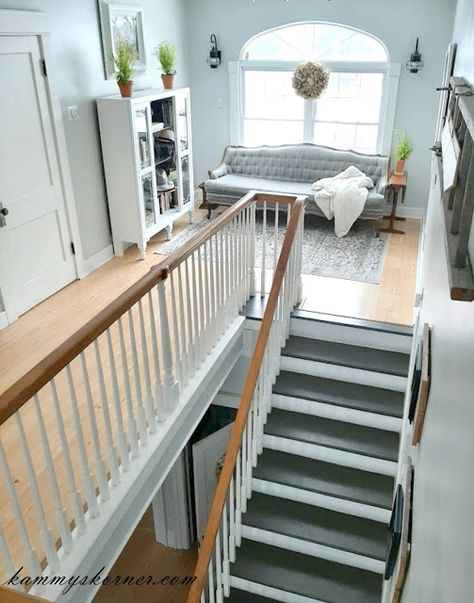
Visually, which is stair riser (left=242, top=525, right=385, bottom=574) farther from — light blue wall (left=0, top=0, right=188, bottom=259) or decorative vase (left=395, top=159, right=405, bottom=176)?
decorative vase (left=395, top=159, right=405, bottom=176)

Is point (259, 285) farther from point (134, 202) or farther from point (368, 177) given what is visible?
point (368, 177)

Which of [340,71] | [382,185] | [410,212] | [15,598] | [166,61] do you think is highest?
[166,61]

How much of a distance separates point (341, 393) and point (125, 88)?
3.39 m

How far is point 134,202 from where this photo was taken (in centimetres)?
513

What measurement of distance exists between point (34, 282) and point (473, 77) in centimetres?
366

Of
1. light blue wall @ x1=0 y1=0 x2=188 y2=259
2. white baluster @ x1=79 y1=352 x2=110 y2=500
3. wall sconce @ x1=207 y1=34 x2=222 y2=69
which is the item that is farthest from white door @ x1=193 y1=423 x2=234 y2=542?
wall sconce @ x1=207 y1=34 x2=222 y2=69

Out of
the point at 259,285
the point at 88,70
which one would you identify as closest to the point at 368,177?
the point at 259,285

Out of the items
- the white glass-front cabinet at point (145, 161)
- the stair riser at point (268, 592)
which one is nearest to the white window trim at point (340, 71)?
the white glass-front cabinet at point (145, 161)

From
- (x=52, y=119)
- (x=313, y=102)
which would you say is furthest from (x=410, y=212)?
(x=52, y=119)

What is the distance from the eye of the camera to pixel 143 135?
5.14m

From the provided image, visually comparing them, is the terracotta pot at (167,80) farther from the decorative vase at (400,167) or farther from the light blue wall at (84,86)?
the decorative vase at (400,167)

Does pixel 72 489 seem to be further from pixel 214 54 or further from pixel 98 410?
pixel 214 54

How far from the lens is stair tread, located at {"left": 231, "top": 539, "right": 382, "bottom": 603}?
3154 mm

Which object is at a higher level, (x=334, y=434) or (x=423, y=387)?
(x=423, y=387)
